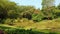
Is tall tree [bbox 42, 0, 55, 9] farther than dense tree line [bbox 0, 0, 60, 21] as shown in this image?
Yes

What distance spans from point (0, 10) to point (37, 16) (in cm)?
875

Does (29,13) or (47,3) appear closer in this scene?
(47,3)

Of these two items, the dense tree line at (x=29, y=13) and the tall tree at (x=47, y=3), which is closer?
the dense tree line at (x=29, y=13)

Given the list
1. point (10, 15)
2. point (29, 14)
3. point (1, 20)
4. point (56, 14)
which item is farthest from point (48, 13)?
point (1, 20)

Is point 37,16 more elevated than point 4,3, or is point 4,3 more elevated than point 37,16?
point 4,3

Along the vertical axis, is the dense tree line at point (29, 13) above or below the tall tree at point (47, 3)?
below

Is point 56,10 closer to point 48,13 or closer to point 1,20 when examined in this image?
point 48,13

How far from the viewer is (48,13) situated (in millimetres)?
50250

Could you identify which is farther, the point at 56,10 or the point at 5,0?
the point at 5,0

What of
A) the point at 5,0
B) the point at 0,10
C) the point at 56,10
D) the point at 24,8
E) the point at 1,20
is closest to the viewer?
the point at 1,20

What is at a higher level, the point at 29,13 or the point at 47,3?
the point at 47,3

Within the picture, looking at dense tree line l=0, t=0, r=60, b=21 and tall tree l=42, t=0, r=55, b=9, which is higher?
tall tree l=42, t=0, r=55, b=9

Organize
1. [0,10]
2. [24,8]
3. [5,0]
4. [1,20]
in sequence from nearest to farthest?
[1,20] → [0,10] → [5,0] → [24,8]

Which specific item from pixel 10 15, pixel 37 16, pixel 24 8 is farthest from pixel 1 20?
pixel 24 8
